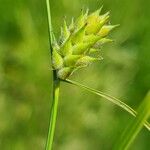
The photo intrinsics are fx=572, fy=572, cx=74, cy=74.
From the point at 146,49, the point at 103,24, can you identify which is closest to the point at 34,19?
the point at 146,49

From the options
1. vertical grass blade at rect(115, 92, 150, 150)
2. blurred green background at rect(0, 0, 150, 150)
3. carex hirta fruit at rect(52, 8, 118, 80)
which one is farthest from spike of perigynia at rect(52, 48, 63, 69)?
blurred green background at rect(0, 0, 150, 150)

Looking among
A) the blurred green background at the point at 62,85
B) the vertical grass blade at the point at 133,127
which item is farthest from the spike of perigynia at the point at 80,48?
the blurred green background at the point at 62,85

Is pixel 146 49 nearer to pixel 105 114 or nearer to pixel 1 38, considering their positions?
pixel 105 114

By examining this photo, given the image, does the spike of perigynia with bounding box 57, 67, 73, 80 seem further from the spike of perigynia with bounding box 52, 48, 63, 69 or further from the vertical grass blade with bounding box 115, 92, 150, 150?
the vertical grass blade with bounding box 115, 92, 150, 150

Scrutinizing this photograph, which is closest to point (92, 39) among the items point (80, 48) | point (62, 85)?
point (80, 48)

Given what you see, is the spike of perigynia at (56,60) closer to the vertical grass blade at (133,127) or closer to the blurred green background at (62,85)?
the vertical grass blade at (133,127)
